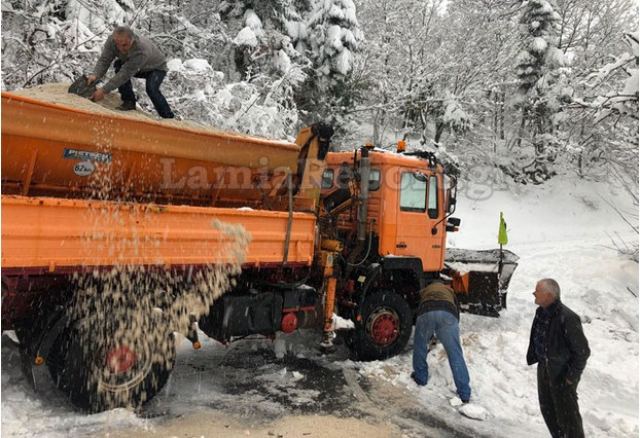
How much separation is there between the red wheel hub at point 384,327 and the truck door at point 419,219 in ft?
2.68

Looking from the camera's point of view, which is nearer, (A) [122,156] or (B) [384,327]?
(A) [122,156]

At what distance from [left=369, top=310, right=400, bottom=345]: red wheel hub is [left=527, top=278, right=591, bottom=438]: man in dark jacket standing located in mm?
2275

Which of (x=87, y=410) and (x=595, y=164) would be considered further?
(x=595, y=164)

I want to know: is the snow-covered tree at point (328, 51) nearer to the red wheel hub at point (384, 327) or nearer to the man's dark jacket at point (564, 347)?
the red wheel hub at point (384, 327)

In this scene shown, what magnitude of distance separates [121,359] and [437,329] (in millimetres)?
3292

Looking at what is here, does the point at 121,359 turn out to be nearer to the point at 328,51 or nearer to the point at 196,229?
the point at 196,229

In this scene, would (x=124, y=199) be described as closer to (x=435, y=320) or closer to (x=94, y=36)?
(x=435, y=320)

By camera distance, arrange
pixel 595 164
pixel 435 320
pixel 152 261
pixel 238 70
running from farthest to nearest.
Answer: pixel 595 164
pixel 238 70
pixel 435 320
pixel 152 261

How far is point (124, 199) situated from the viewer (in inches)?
186

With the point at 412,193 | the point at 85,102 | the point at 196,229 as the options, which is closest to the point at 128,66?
the point at 85,102

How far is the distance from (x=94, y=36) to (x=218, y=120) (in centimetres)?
287

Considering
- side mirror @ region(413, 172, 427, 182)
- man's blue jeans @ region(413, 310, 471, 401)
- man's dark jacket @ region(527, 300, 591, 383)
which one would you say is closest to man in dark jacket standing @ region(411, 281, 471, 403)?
man's blue jeans @ region(413, 310, 471, 401)

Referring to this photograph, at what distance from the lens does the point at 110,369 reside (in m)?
4.27

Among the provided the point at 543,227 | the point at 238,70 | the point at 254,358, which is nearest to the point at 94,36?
the point at 254,358
